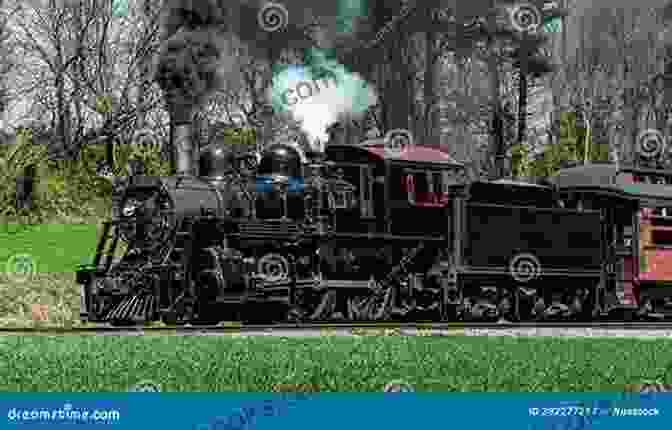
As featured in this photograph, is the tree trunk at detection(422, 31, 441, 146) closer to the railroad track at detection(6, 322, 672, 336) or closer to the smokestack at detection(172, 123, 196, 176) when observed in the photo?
the smokestack at detection(172, 123, 196, 176)

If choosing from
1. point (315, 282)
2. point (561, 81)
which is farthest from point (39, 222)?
point (561, 81)

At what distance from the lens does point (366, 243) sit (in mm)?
16766

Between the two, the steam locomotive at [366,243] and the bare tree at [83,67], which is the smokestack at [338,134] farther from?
the steam locomotive at [366,243]

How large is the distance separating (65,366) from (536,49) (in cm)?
2457

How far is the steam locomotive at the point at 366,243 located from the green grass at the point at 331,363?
3061 mm

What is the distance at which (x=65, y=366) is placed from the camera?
30.7 ft

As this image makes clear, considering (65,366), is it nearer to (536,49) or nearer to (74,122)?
(74,122)

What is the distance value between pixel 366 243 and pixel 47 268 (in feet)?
23.8

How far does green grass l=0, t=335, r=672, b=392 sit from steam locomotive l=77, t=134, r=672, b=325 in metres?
3.06

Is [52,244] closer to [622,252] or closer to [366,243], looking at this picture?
[366,243]

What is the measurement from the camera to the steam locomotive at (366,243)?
50.6 feet

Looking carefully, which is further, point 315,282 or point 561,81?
point 561,81

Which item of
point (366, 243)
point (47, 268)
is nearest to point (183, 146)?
point (47, 268)

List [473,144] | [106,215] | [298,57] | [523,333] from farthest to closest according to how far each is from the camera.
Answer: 1. [473,144]
2. [298,57]
3. [106,215]
4. [523,333]
